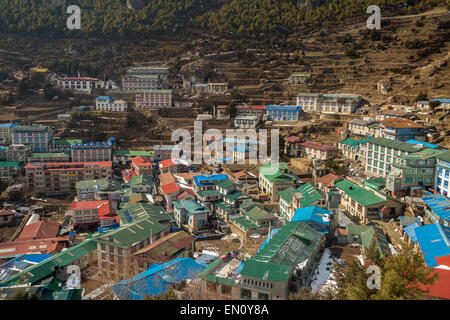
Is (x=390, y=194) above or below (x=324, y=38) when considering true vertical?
below

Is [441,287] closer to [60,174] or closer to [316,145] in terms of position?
[316,145]

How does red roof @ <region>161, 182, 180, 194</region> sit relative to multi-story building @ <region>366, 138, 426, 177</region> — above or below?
below

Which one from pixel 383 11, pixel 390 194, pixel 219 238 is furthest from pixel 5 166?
pixel 383 11

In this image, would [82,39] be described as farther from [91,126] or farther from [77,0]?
[91,126]

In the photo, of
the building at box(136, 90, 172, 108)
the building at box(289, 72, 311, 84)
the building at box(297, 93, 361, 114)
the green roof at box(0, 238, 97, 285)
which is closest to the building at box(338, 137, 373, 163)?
the building at box(297, 93, 361, 114)

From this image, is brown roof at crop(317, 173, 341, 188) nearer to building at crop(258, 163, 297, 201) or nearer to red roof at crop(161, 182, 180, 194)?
building at crop(258, 163, 297, 201)

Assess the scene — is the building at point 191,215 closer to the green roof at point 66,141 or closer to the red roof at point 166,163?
the red roof at point 166,163
